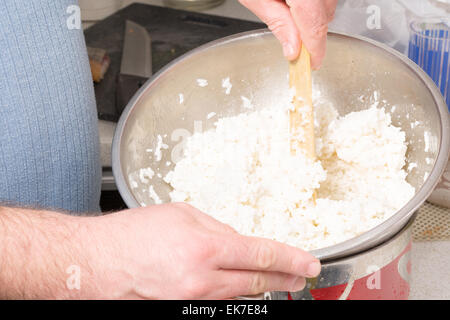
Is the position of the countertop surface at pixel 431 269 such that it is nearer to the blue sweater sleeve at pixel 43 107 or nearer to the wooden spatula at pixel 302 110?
the wooden spatula at pixel 302 110

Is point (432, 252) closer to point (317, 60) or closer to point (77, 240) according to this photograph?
point (317, 60)

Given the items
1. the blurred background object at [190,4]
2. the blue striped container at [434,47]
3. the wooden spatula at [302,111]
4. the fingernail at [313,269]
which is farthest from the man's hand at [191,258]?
the blurred background object at [190,4]

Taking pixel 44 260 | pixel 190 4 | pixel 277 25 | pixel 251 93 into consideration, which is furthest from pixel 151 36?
pixel 44 260

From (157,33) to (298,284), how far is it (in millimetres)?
868

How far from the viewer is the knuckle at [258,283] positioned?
584 mm

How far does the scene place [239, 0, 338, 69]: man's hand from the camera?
2.43ft

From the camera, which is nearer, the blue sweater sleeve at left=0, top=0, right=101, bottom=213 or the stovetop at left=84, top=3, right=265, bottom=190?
the blue sweater sleeve at left=0, top=0, right=101, bottom=213

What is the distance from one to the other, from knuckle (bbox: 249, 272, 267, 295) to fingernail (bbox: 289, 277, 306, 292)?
4cm

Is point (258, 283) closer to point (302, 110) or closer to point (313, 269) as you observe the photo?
point (313, 269)

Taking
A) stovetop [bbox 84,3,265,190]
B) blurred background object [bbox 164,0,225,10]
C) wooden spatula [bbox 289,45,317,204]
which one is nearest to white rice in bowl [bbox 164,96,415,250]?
wooden spatula [bbox 289,45,317,204]

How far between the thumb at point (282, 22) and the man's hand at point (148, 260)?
1.03 ft

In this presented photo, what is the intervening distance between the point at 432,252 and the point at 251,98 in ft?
1.31

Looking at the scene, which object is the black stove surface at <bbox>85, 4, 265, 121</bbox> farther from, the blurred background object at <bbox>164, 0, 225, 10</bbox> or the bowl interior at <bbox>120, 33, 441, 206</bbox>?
the bowl interior at <bbox>120, 33, 441, 206</bbox>

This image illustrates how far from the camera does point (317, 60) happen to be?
2.61ft
